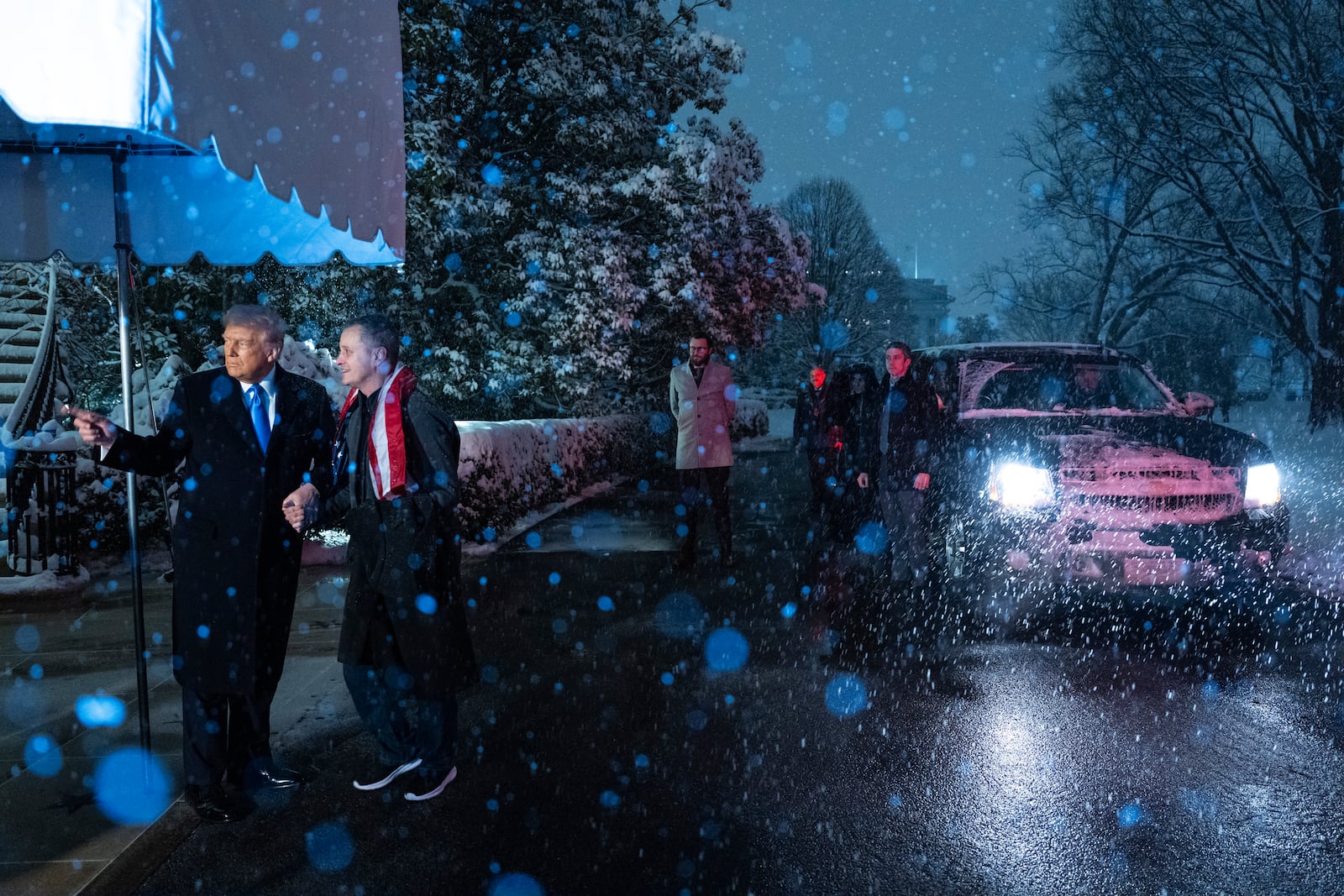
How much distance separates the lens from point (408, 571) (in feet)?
13.2

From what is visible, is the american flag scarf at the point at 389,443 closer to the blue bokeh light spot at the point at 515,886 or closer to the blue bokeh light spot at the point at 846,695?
the blue bokeh light spot at the point at 515,886

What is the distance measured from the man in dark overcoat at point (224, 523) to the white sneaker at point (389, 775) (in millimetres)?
453

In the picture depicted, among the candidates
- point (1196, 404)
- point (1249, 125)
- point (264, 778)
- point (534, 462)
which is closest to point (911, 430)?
point (1196, 404)

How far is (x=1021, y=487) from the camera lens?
22.9ft

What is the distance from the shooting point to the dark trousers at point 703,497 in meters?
9.38

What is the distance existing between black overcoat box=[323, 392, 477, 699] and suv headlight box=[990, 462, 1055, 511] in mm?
4228

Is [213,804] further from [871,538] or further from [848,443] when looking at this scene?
[871,538]

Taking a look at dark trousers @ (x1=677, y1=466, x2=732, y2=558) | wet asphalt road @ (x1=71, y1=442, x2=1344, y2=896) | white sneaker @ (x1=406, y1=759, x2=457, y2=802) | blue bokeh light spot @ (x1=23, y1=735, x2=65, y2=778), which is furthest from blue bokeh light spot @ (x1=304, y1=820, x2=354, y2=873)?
dark trousers @ (x1=677, y1=466, x2=732, y2=558)

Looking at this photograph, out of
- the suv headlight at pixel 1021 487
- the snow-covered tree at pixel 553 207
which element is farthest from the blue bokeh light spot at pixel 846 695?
the snow-covered tree at pixel 553 207

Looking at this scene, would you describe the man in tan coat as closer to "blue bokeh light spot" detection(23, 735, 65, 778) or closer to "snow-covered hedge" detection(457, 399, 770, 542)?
"snow-covered hedge" detection(457, 399, 770, 542)

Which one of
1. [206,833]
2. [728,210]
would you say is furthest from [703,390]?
[728,210]

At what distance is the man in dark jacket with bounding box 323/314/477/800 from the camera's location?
13.1ft

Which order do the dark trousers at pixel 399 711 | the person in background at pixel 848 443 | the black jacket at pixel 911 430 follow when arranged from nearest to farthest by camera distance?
the dark trousers at pixel 399 711 < the black jacket at pixel 911 430 < the person in background at pixel 848 443

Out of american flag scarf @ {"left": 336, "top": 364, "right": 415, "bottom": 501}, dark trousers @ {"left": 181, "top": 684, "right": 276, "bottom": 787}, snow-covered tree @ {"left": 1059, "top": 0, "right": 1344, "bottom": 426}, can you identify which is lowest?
dark trousers @ {"left": 181, "top": 684, "right": 276, "bottom": 787}
